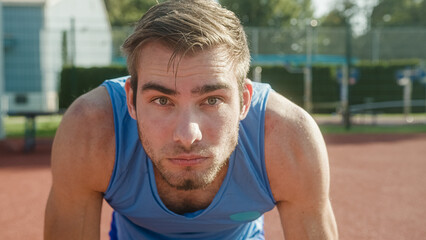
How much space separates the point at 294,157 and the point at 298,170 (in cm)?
6

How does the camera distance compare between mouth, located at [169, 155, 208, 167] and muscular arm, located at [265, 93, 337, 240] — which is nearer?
mouth, located at [169, 155, 208, 167]

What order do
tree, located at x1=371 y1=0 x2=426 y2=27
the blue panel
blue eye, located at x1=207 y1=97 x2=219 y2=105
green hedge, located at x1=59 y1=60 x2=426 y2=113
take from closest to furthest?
1. blue eye, located at x1=207 y1=97 x2=219 y2=105
2. green hedge, located at x1=59 y1=60 x2=426 y2=113
3. the blue panel
4. tree, located at x1=371 y1=0 x2=426 y2=27

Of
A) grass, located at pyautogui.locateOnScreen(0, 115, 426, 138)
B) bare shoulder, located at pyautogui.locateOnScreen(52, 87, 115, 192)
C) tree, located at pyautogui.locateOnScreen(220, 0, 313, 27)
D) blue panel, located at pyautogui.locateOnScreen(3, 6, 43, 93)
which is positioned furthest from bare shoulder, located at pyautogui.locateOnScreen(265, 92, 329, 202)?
tree, located at pyautogui.locateOnScreen(220, 0, 313, 27)

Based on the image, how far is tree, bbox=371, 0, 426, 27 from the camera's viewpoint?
4366 cm

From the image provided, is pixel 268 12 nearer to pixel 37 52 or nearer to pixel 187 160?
pixel 37 52

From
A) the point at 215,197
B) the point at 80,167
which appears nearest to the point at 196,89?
the point at 215,197

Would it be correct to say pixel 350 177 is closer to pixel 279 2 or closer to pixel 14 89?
pixel 14 89

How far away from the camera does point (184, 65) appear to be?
69.9 inches

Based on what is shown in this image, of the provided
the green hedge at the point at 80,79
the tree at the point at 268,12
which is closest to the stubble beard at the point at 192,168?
the green hedge at the point at 80,79

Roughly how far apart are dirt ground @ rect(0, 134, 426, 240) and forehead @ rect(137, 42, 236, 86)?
2220 millimetres

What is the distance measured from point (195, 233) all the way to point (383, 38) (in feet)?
62.1

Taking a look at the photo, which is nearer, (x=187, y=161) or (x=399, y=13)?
(x=187, y=161)

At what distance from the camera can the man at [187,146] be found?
1.77 meters

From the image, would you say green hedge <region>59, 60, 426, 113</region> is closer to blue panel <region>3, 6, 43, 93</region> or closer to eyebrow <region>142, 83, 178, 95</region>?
blue panel <region>3, 6, 43, 93</region>
